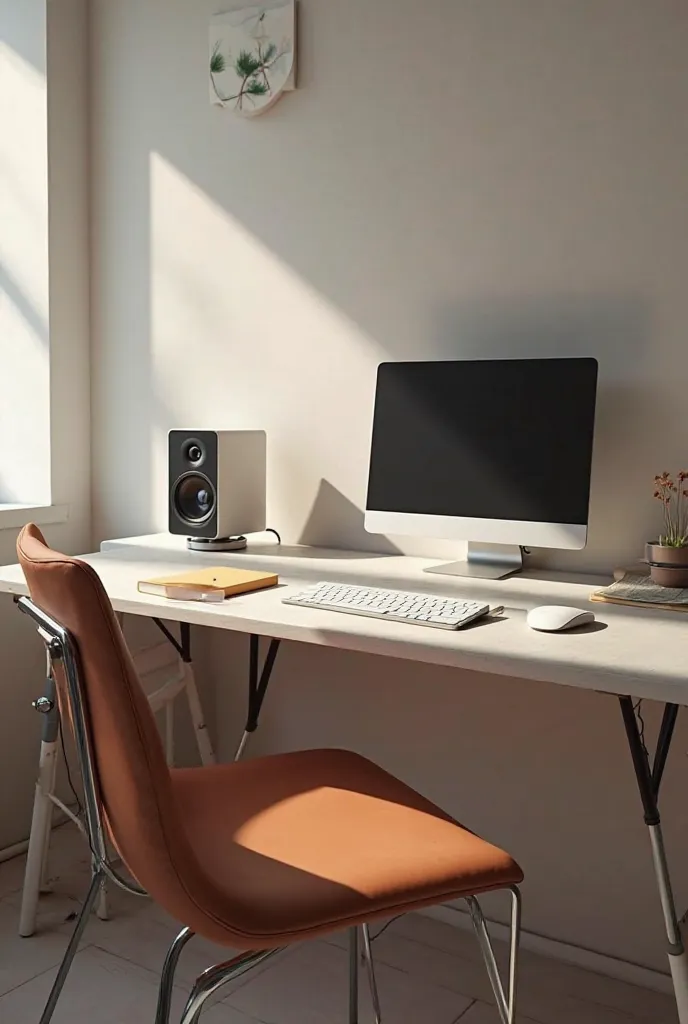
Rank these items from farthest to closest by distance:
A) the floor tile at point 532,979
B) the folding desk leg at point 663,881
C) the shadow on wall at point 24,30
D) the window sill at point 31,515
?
1. the shadow on wall at point 24,30
2. the window sill at point 31,515
3. the floor tile at point 532,979
4. the folding desk leg at point 663,881

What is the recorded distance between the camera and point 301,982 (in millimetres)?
2072

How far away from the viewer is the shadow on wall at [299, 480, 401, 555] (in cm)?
242

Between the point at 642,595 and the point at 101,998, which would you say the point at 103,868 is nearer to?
the point at 101,998

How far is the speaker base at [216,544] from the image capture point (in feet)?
7.77

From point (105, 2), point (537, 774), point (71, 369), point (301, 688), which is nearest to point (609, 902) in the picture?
point (537, 774)

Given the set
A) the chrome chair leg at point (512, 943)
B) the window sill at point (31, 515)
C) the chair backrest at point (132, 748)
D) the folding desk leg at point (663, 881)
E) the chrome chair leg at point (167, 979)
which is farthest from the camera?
the window sill at point (31, 515)

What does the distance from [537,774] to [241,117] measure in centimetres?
171

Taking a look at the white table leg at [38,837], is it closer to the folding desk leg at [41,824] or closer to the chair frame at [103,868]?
the folding desk leg at [41,824]

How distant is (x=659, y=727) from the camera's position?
2.05 meters

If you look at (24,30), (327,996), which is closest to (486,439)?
(327,996)

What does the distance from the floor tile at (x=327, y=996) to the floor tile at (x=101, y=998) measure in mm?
64

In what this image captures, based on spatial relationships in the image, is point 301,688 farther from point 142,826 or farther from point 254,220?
point 142,826

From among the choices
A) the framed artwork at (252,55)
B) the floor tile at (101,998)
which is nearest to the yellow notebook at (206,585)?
the floor tile at (101,998)

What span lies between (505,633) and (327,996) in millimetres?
921
